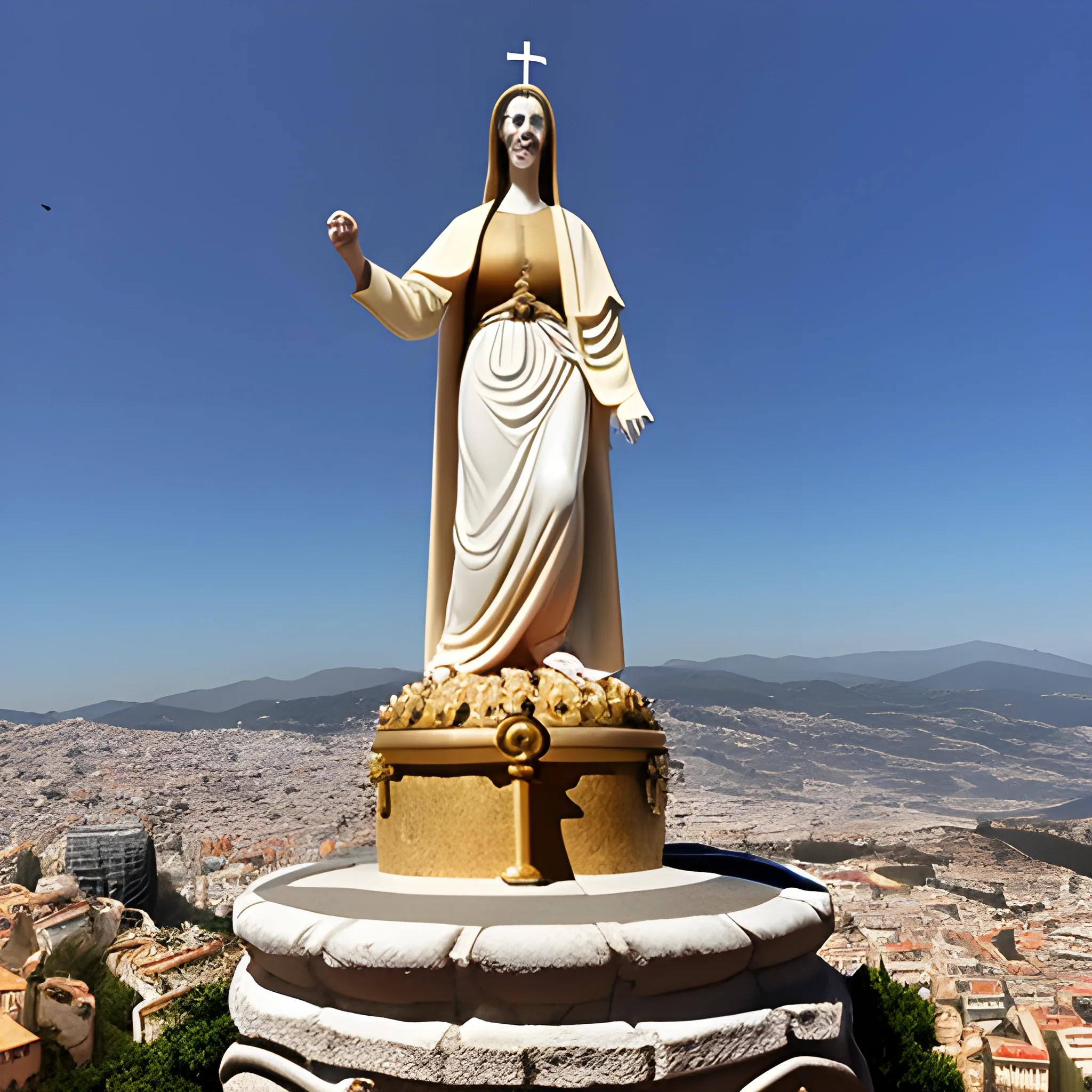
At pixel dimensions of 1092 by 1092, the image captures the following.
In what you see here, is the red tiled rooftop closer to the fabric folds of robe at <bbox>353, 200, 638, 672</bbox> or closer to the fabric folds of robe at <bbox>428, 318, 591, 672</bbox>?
the fabric folds of robe at <bbox>353, 200, 638, 672</bbox>

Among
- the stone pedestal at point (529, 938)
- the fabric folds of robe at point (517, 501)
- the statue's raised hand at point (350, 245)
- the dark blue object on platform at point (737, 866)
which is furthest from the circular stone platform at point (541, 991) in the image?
the statue's raised hand at point (350, 245)

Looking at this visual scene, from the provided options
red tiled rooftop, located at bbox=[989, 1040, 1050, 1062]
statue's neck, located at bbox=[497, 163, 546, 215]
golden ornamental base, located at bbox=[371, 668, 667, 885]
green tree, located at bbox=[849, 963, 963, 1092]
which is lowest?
red tiled rooftop, located at bbox=[989, 1040, 1050, 1062]

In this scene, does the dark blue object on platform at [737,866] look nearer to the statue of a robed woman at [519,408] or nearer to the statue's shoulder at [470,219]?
the statue of a robed woman at [519,408]

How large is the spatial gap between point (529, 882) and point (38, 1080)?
Answer: 5.73 meters

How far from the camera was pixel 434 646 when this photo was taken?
20.9 feet

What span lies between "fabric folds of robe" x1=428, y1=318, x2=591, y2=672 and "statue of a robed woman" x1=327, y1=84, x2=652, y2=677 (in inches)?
0.4

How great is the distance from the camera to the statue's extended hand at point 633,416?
19.4ft

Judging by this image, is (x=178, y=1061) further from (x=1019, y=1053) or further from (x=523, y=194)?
(x=1019, y=1053)

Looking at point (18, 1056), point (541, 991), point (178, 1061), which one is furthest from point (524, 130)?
point (18, 1056)

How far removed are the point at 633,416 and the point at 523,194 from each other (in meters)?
2.07

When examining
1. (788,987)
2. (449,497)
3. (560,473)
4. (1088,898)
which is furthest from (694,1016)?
(1088,898)

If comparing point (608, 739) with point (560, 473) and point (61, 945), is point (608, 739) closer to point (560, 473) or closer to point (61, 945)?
point (560, 473)

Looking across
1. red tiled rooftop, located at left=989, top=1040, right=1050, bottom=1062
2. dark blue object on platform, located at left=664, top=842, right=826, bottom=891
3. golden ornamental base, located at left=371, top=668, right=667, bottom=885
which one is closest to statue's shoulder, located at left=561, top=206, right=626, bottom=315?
golden ornamental base, located at left=371, top=668, right=667, bottom=885

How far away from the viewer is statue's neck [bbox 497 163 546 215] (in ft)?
21.2
